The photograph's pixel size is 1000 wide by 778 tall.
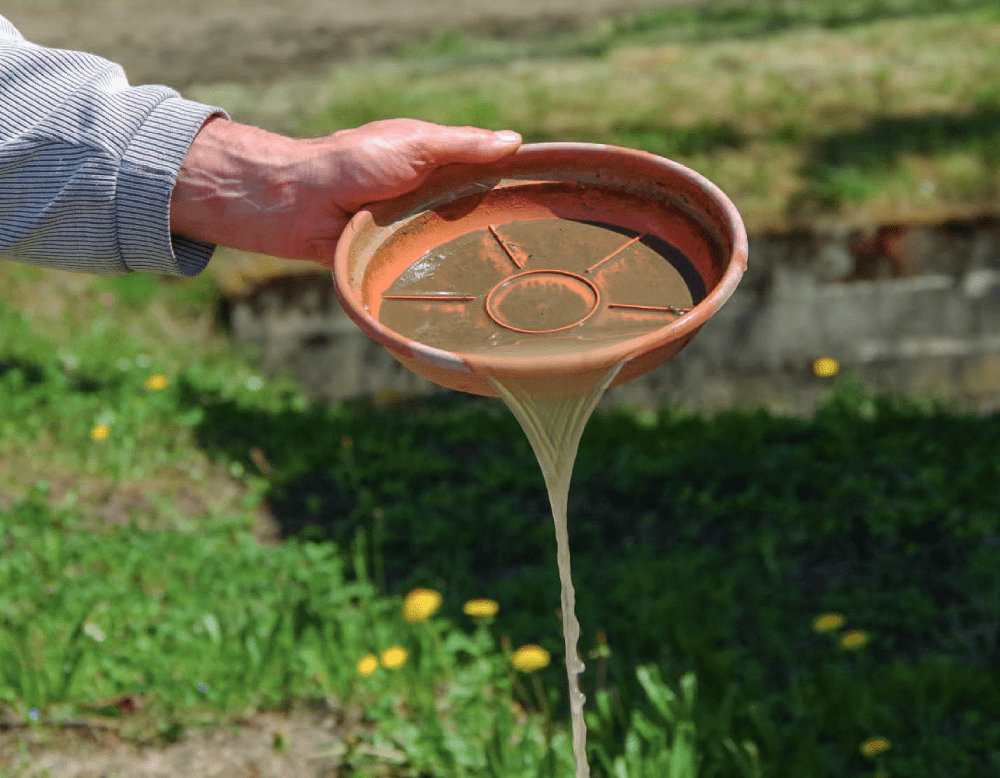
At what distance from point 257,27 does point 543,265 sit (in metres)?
5.31

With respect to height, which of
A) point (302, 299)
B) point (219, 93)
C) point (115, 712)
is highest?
point (219, 93)

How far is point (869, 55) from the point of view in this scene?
232 inches

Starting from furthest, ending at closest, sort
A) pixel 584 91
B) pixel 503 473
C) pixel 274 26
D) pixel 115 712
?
pixel 274 26 < pixel 584 91 < pixel 503 473 < pixel 115 712

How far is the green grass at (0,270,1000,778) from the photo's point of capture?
2.86m

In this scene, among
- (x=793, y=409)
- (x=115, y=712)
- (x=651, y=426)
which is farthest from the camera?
(x=793, y=409)

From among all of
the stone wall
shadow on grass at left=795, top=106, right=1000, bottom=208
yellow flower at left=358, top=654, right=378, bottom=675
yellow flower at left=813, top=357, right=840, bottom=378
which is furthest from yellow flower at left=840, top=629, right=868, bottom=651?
shadow on grass at left=795, top=106, right=1000, bottom=208

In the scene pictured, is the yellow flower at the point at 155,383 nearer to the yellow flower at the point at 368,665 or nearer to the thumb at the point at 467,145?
the yellow flower at the point at 368,665

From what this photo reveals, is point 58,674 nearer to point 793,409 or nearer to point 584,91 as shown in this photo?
point 793,409

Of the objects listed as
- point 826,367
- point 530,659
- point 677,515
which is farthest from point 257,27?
point 530,659

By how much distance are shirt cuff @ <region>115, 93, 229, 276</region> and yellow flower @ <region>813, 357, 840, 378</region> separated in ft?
9.44

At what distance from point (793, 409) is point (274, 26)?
4199 millimetres

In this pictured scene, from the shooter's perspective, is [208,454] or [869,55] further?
[869,55]

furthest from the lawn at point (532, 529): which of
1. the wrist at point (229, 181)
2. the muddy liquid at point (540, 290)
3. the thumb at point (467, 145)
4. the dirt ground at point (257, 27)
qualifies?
the thumb at point (467, 145)

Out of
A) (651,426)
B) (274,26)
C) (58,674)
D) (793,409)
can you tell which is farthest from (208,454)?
(274,26)
